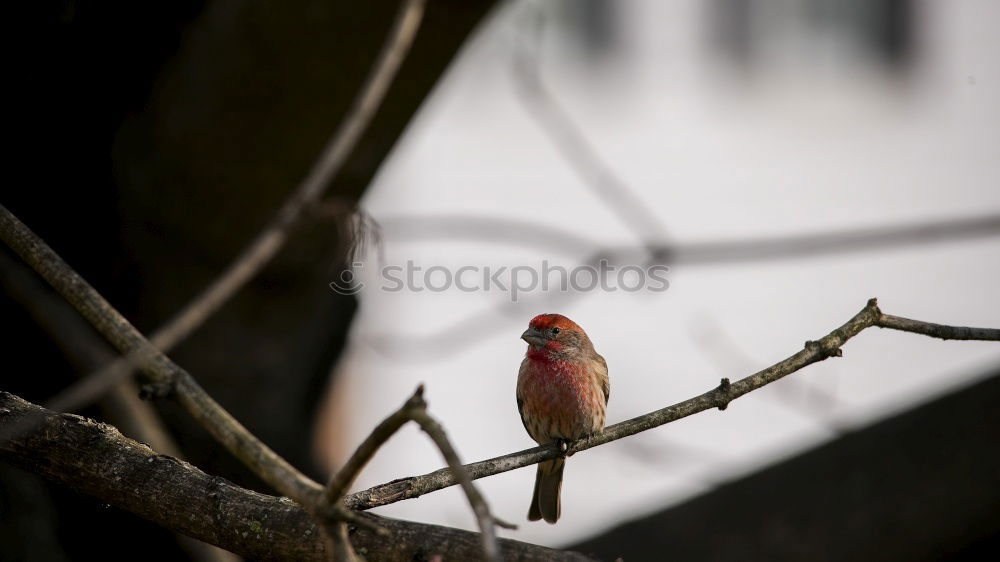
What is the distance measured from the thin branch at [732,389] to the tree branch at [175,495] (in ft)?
0.49

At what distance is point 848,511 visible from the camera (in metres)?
4.39

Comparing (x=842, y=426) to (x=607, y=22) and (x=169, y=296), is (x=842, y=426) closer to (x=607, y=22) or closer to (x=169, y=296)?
(x=169, y=296)

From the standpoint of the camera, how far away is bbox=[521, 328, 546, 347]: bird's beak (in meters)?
4.84

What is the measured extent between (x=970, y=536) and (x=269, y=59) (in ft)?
11.3

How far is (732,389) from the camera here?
9.61 feet

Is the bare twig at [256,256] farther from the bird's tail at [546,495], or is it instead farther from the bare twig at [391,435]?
the bird's tail at [546,495]

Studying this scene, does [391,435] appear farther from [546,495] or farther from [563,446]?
[546,495]

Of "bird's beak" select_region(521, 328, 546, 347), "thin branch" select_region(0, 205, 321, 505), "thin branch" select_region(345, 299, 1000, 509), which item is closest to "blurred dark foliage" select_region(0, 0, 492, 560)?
"bird's beak" select_region(521, 328, 546, 347)

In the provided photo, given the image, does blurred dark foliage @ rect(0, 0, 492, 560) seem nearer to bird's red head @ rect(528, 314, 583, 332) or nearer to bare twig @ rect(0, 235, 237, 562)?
bare twig @ rect(0, 235, 237, 562)

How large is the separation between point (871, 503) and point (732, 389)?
1.82 meters

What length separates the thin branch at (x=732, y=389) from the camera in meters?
2.78

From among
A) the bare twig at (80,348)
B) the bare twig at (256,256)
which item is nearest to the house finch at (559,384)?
the bare twig at (80,348)

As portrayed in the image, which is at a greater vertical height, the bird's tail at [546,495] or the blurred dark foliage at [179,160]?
the blurred dark foliage at [179,160]

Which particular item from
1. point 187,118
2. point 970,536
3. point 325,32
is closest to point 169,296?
point 187,118
